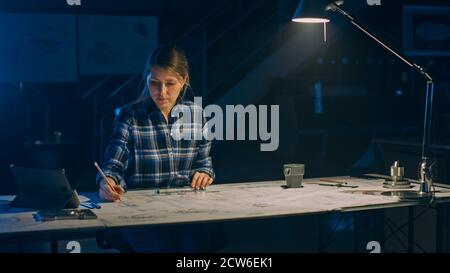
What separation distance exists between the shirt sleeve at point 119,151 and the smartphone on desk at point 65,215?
0.47 m

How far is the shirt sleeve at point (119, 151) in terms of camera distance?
10.9 ft

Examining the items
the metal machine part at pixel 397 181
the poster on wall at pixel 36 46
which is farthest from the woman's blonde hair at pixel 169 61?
the poster on wall at pixel 36 46

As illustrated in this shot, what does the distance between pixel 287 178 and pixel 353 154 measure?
586 centimetres

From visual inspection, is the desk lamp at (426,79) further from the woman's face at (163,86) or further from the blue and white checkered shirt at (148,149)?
the blue and white checkered shirt at (148,149)

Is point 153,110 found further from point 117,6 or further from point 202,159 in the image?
point 117,6

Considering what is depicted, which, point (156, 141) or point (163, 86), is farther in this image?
point (156, 141)

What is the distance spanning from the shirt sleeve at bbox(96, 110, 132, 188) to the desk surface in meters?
0.11

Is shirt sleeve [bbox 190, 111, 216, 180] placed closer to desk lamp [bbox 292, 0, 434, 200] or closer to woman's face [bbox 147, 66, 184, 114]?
woman's face [bbox 147, 66, 184, 114]

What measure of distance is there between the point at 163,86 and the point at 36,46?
558 cm

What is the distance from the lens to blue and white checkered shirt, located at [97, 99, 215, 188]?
11.3 ft

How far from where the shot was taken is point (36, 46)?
8586 millimetres

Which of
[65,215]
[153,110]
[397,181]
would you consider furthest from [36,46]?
[65,215]

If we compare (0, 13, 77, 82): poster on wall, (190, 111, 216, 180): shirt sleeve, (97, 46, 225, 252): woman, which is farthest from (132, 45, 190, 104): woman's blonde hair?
(0, 13, 77, 82): poster on wall
